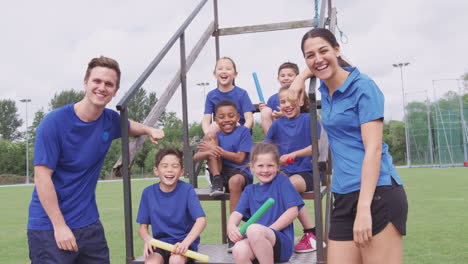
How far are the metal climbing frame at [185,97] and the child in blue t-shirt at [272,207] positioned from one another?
283 millimetres

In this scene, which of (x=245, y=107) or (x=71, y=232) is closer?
(x=71, y=232)

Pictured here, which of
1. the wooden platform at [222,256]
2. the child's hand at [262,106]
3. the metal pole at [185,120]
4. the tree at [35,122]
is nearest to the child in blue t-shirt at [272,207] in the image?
the wooden platform at [222,256]

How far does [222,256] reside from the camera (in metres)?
3.47

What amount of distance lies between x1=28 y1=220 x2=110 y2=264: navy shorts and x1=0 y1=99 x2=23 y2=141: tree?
7431 centimetres

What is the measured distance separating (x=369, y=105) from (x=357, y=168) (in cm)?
30

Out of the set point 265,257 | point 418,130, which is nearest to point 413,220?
point 265,257

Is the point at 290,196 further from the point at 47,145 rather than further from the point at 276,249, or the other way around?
the point at 47,145

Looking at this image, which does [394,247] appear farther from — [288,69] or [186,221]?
[288,69]

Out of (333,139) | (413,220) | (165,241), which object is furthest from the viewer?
(413,220)

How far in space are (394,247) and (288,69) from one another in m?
3.02

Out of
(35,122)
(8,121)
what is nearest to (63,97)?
(35,122)

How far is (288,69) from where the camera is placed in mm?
5102

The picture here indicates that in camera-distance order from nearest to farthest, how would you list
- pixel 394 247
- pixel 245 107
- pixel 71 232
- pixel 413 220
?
1. pixel 394 247
2. pixel 71 232
3. pixel 245 107
4. pixel 413 220

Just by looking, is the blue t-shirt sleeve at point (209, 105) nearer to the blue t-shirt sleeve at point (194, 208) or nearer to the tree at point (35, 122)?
the blue t-shirt sleeve at point (194, 208)
